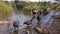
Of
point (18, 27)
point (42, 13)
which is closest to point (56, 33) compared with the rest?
point (42, 13)

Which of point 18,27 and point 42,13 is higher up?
point 42,13

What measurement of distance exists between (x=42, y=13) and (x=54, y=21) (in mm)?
155

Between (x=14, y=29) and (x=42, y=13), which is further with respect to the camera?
(x=42, y=13)

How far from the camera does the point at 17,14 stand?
5.18 feet

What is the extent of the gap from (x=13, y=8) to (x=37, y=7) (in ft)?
0.85

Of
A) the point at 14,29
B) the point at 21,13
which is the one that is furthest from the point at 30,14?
the point at 14,29

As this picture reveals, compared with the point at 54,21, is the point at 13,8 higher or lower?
higher

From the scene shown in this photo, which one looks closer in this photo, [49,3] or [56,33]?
[56,33]

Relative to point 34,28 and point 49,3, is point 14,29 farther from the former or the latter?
point 49,3

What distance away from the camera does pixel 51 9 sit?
1.65 meters

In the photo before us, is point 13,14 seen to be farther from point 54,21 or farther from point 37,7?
point 54,21

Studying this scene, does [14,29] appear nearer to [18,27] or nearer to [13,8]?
[18,27]

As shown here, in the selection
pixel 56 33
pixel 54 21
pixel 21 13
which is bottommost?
pixel 56 33

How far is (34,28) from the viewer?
1.52m
